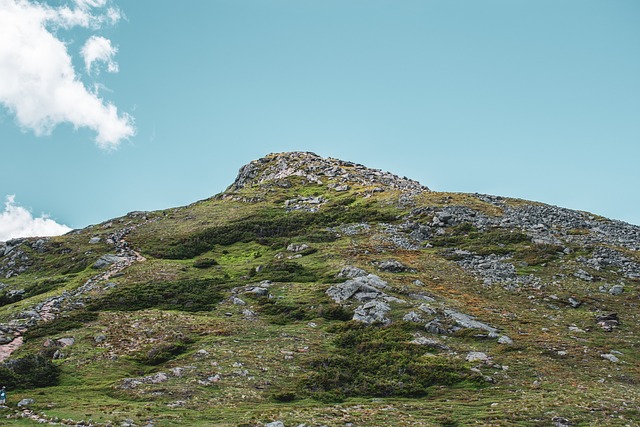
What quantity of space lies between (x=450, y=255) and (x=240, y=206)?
2334 inches

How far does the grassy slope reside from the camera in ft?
68.2

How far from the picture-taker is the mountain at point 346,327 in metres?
22.0

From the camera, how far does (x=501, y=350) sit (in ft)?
96.3

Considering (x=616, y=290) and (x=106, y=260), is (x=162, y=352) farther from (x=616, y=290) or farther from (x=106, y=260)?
(x=106, y=260)

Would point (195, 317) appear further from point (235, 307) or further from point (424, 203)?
point (424, 203)

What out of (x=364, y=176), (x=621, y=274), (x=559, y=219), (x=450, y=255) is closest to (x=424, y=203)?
(x=559, y=219)

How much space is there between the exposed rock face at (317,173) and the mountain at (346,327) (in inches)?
1643

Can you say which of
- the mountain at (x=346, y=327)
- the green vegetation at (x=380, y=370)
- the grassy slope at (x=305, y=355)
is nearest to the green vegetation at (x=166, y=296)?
the mountain at (x=346, y=327)

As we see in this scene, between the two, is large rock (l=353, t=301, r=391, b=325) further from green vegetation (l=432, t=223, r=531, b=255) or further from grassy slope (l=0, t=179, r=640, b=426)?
green vegetation (l=432, t=223, r=531, b=255)

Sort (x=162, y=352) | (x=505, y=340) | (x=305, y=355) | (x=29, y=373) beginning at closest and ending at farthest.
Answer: (x=29, y=373), (x=305, y=355), (x=162, y=352), (x=505, y=340)

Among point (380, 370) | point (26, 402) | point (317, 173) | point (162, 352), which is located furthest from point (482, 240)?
point (317, 173)

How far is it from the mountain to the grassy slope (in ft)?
0.50

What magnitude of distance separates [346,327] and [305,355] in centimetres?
552

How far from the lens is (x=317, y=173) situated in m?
129
